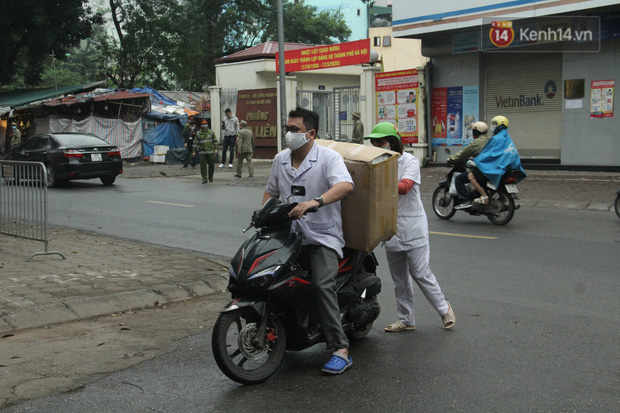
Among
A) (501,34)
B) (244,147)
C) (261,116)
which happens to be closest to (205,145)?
(244,147)

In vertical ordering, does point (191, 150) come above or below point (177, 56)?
below

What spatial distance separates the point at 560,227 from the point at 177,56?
3358 centimetres

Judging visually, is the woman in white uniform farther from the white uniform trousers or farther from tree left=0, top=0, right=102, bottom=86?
tree left=0, top=0, right=102, bottom=86

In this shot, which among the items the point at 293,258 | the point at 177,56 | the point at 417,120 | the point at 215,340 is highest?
the point at 177,56

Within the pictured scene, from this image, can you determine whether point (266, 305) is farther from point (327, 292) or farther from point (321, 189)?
point (321, 189)

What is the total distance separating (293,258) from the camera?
4527mm

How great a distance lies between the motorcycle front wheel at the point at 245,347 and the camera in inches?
170

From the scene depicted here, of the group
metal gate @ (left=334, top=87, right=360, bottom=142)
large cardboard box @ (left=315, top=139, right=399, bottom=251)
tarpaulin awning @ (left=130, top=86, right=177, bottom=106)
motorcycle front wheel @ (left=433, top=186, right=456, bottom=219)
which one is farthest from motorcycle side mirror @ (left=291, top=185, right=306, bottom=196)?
tarpaulin awning @ (left=130, top=86, right=177, bottom=106)

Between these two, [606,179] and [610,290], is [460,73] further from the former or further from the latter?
[610,290]

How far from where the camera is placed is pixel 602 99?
17812 millimetres

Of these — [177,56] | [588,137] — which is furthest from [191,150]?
[177,56]

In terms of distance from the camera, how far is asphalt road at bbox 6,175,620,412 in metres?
4.16

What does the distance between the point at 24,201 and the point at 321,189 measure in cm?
571

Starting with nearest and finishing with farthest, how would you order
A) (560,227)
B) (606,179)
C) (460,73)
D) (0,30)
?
(560,227) → (606,179) → (460,73) → (0,30)
